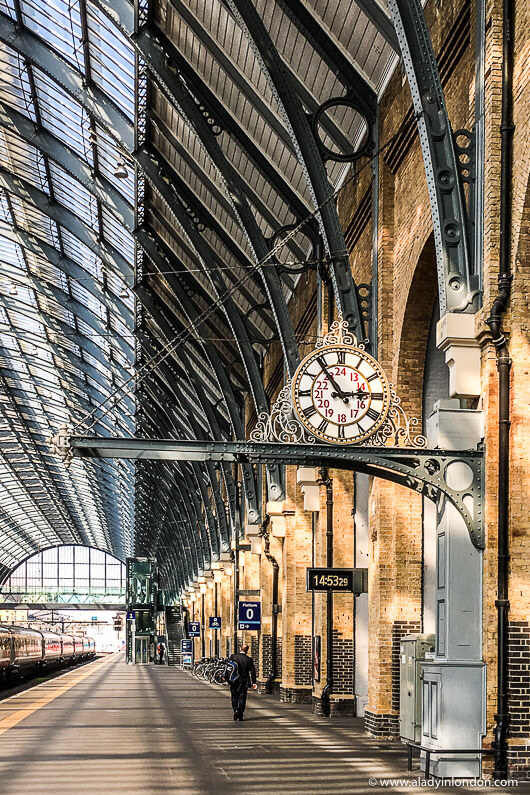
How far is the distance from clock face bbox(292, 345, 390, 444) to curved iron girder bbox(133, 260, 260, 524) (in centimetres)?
1348

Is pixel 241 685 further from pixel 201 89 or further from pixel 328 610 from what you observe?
pixel 201 89

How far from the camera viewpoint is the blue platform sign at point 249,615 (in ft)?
116

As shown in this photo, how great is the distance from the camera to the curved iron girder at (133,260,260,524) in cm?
3209

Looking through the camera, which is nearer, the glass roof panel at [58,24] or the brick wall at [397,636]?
the brick wall at [397,636]

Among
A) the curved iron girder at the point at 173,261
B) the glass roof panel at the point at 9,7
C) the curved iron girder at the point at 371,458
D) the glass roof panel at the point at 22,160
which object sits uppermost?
the glass roof panel at the point at 9,7

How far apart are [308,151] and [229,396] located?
53.5 feet

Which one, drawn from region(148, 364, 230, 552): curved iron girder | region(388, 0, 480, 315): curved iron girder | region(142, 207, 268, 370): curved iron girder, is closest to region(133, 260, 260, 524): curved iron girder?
region(142, 207, 268, 370): curved iron girder

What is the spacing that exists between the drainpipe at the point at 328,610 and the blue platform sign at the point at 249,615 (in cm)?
1048

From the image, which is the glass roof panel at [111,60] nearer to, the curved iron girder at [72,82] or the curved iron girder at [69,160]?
the curved iron girder at [72,82]

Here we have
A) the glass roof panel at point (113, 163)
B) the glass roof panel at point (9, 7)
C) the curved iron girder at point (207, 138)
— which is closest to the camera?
the curved iron girder at point (207, 138)

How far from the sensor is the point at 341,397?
15578mm

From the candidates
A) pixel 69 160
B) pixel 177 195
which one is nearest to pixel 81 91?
pixel 177 195

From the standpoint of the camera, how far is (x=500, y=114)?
14305 mm

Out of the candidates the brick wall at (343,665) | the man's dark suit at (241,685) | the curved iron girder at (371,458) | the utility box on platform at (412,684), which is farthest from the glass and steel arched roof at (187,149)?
the man's dark suit at (241,685)
